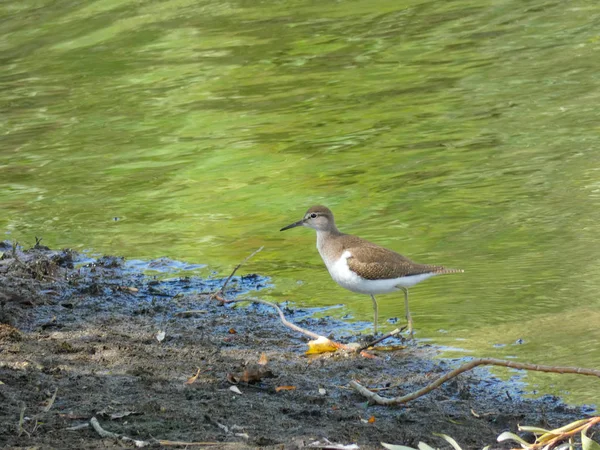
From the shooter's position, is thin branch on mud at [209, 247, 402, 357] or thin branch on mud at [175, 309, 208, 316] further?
thin branch on mud at [175, 309, 208, 316]

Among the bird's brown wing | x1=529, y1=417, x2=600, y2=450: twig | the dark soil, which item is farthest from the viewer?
the bird's brown wing

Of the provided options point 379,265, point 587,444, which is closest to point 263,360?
point 379,265

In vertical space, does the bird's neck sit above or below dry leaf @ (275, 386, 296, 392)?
below

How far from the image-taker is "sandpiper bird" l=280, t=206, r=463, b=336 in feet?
26.0

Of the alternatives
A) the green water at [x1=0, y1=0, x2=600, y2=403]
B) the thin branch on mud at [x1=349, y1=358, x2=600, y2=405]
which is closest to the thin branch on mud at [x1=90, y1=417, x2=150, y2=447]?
the thin branch on mud at [x1=349, y1=358, x2=600, y2=405]

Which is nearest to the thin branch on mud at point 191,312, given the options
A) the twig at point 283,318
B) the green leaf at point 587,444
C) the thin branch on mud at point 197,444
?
the twig at point 283,318

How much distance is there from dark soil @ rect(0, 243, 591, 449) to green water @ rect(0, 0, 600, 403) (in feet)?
2.41

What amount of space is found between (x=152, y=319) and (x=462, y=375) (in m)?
2.56

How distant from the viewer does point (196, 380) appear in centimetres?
606

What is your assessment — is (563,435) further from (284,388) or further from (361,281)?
(361,281)

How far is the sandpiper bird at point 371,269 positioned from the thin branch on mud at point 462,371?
179 cm

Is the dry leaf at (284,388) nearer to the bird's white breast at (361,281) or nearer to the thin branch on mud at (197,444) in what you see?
the thin branch on mud at (197,444)

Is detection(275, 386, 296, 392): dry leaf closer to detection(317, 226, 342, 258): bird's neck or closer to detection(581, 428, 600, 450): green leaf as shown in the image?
detection(581, 428, 600, 450): green leaf

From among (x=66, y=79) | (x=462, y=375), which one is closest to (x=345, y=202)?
(x=462, y=375)
